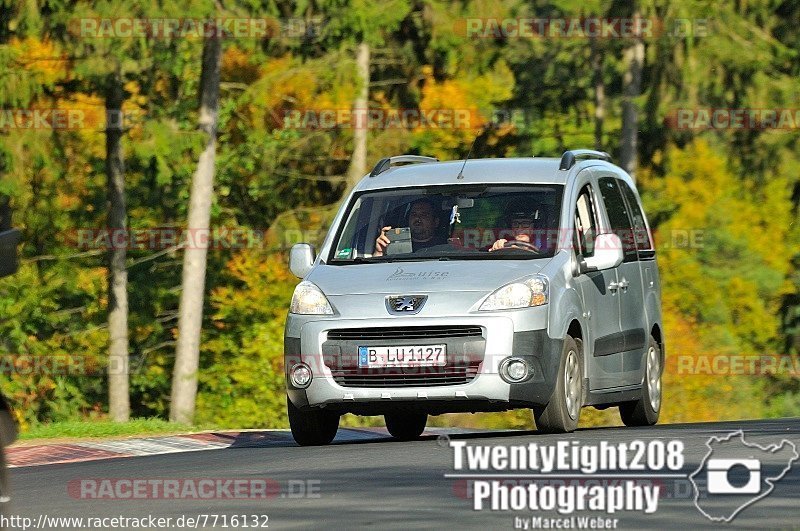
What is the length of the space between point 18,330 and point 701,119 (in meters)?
15.6

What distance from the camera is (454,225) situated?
14461 millimetres

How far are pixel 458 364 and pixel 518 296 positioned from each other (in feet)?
2.09

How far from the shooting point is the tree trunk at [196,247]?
34.0 metres

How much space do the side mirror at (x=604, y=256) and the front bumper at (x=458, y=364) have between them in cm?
93

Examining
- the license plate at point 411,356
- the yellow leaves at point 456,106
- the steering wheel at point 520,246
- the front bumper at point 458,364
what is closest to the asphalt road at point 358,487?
Result: the front bumper at point 458,364

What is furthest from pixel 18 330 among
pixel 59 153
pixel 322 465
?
pixel 322 465

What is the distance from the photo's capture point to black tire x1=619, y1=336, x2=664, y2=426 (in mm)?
16141

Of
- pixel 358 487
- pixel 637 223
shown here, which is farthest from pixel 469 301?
pixel 637 223

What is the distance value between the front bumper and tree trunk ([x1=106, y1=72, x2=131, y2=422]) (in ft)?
80.1
